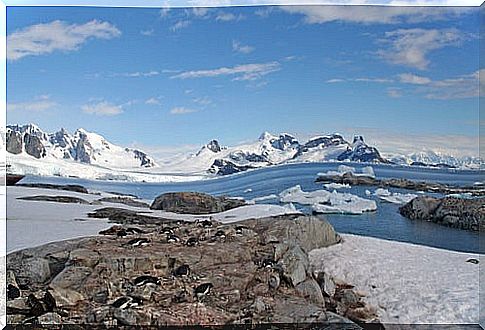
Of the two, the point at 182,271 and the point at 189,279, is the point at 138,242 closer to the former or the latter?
the point at 182,271

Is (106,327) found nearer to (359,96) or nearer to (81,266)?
(81,266)

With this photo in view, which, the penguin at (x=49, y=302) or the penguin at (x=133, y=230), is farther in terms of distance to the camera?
the penguin at (x=133, y=230)

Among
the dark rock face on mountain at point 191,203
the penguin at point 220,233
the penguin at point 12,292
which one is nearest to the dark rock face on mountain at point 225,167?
the dark rock face on mountain at point 191,203

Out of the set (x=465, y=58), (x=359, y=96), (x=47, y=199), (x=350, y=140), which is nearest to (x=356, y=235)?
(x=350, y=140)

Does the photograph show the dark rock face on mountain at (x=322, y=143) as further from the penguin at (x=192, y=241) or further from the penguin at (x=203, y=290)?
the penguin at (x=203, y=290)

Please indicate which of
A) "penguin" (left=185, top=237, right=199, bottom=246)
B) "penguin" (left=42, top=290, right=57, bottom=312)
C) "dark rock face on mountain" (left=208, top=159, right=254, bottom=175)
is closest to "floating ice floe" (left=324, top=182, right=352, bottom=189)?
"dark rock face on mountain" (left=208, top=159, right=254, bottom=175)

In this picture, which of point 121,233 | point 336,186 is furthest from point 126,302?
point 336,186

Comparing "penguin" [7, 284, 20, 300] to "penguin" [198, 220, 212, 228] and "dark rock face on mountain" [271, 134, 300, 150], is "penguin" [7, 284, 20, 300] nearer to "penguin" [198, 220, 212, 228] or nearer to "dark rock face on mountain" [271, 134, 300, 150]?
"penguin" [198, 220, 212, 228]
